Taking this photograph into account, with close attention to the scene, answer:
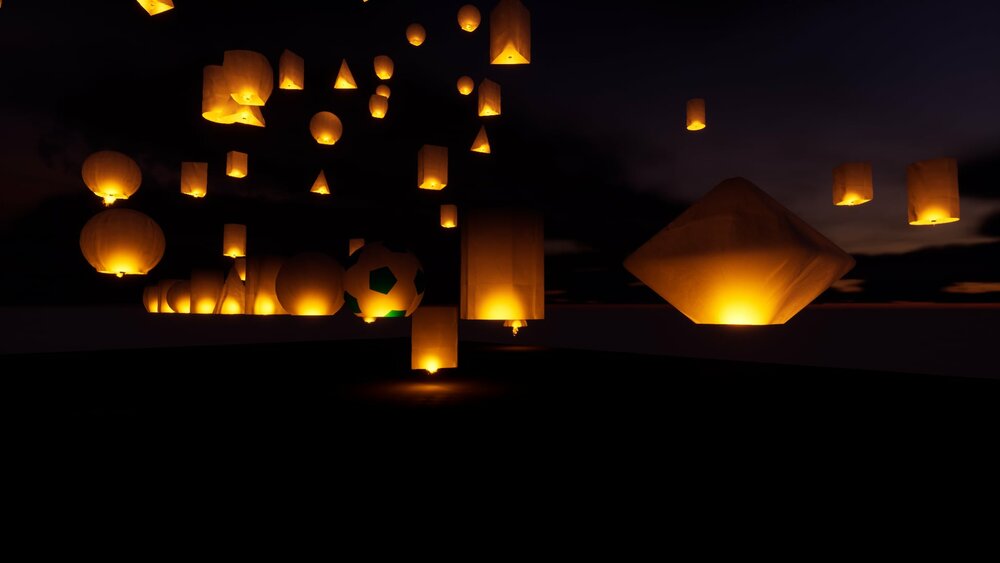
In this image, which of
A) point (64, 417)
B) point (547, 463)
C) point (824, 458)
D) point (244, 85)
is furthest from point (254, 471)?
point (244, 85)

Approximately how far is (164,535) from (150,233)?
6.72 metres

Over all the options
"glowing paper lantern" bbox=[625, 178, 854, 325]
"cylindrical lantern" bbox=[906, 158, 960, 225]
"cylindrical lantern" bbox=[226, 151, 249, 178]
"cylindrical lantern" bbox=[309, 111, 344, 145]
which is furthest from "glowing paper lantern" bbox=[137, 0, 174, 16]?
"cylindrical lantern" bbox=[906, 158, 960, 225]

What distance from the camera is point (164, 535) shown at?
3.06m

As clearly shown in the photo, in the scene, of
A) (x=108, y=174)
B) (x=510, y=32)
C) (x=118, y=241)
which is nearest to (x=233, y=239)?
(x=108, y=174)

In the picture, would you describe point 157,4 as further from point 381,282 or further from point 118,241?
point 381,282

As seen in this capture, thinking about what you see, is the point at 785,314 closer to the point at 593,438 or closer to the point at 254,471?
the point at 593,438

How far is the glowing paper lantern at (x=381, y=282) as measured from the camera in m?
9.06

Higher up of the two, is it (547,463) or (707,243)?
(707,243)

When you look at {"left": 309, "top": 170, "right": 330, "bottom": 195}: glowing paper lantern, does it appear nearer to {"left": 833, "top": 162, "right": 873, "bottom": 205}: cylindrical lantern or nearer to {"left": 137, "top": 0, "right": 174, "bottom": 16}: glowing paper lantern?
{"left": 137, "top": 0, "right": 174, "bottom": 16}: glowing paper lantern

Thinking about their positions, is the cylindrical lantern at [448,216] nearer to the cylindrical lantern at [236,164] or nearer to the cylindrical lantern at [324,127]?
the cylindrical lantern at [324,127]

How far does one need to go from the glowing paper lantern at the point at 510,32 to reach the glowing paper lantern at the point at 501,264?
1940 mm

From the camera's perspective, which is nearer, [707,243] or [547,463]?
[547,463]

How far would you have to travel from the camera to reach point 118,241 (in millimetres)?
8367

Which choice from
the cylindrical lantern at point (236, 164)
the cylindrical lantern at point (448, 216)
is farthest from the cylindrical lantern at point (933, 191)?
the cylindrical lantern at point (236, 164)
